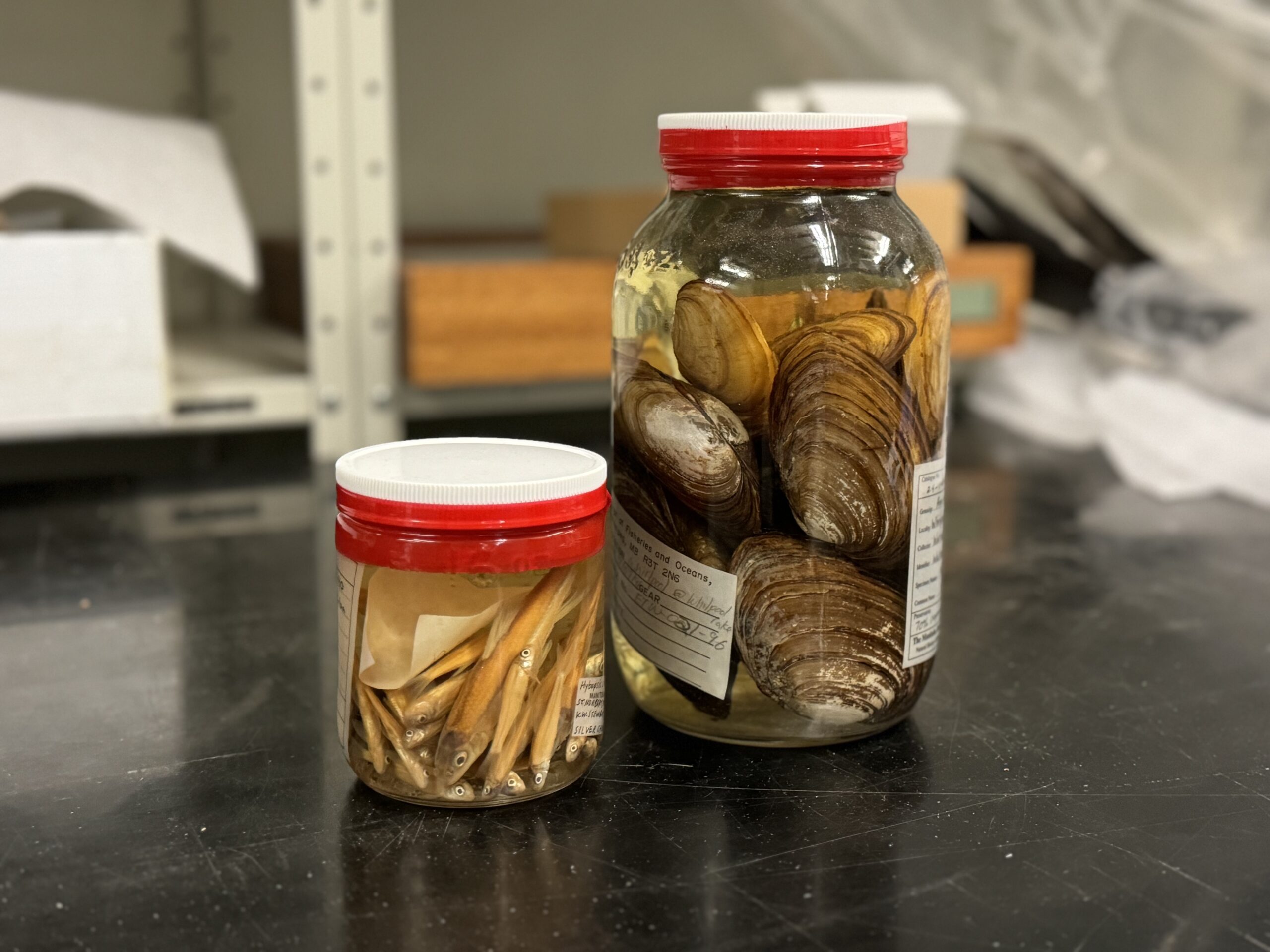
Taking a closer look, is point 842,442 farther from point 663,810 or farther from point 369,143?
point 369,143

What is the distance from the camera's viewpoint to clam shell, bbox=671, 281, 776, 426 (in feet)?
1.66

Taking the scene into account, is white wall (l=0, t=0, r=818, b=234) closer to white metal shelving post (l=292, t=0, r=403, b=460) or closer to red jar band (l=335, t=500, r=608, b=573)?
white metal shelving post (l=292, t=0, r=403, b=460)

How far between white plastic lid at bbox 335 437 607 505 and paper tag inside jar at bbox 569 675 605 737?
0.08 meters

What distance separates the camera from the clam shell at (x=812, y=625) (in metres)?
0.52

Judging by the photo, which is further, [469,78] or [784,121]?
[469,78]

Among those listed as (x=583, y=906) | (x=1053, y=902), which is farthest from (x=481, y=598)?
(x=1053, y=902)

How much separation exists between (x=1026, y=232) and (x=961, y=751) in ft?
3.23

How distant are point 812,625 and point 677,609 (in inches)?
2.2

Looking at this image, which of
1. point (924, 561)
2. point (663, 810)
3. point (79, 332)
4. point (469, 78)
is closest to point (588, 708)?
point (663, 810)

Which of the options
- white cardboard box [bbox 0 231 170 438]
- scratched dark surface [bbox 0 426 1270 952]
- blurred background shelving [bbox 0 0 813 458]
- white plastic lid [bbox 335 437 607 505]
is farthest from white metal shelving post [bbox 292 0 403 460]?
white plastic lid [bbox 335 437 607 505]

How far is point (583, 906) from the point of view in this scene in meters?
0.44

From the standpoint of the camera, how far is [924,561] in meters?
0.54

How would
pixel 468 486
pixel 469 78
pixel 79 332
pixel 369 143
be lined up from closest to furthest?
1. pixel 468 486
2. pixel 79 332
3. pixel 369 143
4. pixel 469 78

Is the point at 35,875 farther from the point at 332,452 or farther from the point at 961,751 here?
the point at 332,452
